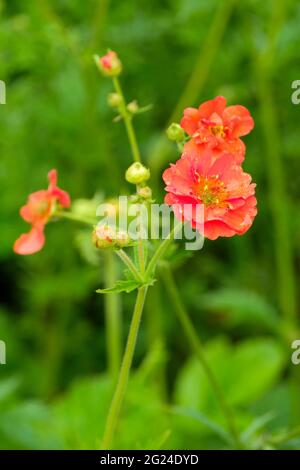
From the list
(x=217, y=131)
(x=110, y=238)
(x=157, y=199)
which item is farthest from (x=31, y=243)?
(x=157, y=199)

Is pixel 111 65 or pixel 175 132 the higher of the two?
pixel 111 65

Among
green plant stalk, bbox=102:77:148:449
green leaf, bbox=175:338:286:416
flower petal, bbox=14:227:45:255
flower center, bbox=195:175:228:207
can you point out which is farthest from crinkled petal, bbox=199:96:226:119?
green leaf, bbox=175:338:286:416

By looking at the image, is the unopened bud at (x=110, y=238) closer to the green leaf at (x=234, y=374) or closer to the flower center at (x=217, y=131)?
the flower center at (x=217, y=131)

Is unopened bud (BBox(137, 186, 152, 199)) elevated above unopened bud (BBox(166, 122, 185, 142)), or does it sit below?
below

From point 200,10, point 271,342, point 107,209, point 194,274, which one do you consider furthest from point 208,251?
point 107,209

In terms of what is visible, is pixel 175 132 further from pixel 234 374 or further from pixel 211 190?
pixel 234 374

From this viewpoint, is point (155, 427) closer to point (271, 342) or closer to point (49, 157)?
point (271, 342)

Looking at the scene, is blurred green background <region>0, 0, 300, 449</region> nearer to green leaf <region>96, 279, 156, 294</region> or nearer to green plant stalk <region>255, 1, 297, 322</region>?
green plant stalk <region>255, 1, 297, 322</region>
